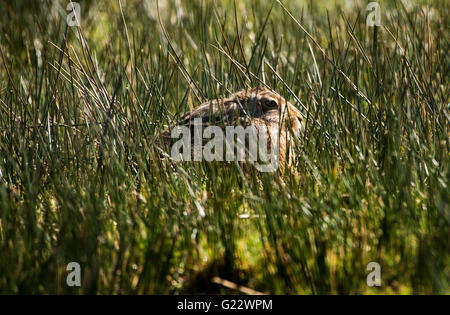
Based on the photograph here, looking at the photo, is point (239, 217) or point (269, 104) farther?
point (269, 104)

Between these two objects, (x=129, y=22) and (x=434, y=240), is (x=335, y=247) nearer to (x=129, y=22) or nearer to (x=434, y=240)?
(x=434, y=240)

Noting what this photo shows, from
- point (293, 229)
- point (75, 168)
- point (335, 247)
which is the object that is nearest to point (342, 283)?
point (335, 247)

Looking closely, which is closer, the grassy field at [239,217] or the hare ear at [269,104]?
the grassy field at [239,217]

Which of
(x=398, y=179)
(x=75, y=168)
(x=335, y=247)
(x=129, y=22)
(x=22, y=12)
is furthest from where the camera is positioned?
(x=22, y=12)

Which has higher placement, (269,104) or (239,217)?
(269,104)

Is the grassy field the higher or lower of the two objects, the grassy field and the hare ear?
the lower

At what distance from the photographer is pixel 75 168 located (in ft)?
9.17

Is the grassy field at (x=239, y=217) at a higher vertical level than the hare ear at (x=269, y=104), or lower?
lower

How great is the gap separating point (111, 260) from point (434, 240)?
110 centimetres

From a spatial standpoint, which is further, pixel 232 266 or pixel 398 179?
pixel 398 179

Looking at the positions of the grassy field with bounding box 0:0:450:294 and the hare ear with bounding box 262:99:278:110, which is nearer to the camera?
the grassy field with bounding box 0:0:450:294
